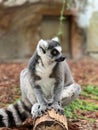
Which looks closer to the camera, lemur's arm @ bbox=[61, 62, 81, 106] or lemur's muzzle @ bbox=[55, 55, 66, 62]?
lemur's muzzle @ bbox=[55, 55, 66, 62]

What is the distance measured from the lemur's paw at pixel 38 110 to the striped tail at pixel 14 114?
30 cm

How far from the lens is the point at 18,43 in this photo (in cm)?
1075

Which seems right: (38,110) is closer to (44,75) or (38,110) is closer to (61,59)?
(44,75)

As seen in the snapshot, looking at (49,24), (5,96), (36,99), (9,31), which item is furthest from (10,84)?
(49,24)

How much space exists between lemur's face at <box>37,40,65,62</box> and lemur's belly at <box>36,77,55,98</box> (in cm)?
26

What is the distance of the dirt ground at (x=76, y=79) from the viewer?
201 inches

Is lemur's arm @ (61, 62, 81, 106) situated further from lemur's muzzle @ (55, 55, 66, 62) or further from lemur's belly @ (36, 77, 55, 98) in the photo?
lemur's muzzle @ (55, 55, 66, 62)

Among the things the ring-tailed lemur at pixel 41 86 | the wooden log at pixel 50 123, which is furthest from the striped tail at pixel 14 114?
the wooden log at pixel 50 123

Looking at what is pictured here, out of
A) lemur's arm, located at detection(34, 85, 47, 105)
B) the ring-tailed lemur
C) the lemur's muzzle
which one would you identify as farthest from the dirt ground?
the lemur's muzzle

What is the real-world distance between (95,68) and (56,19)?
2300 millimetres

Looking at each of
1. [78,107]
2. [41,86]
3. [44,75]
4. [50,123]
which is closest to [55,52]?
[44,75]

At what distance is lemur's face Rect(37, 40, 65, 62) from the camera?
456 centimetres

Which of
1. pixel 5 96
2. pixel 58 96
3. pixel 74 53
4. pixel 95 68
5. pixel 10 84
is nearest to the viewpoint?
pixel 58 96

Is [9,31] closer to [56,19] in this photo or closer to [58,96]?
[56,19]
